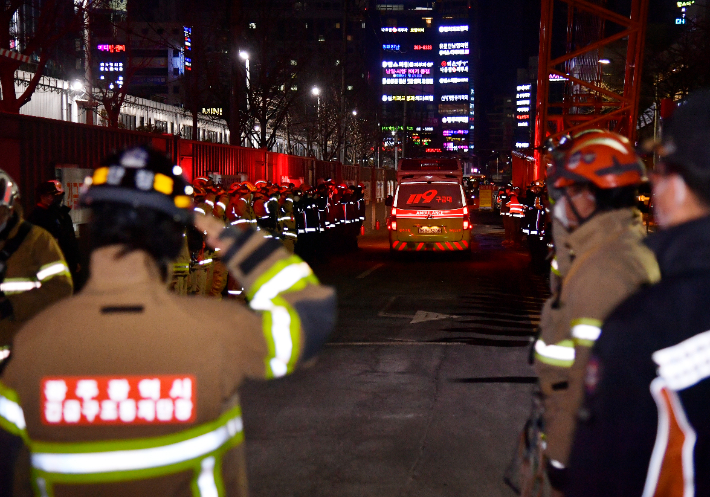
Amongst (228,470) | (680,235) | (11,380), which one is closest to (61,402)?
(11,380)

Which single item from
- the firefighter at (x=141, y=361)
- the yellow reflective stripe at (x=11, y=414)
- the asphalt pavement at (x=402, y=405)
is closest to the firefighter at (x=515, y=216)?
the asphalt pavement at (x=402, y=405)

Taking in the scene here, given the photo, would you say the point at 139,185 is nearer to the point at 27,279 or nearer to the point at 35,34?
the point at 27,279

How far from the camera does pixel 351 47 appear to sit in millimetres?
148375

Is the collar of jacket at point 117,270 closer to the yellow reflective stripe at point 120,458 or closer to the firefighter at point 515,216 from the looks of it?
the yellow reflective stripe at point 120,458

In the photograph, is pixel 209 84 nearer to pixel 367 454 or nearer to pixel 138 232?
pixel 367 454

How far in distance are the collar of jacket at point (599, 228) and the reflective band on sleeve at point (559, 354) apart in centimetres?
37

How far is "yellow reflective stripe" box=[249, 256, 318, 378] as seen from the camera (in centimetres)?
200

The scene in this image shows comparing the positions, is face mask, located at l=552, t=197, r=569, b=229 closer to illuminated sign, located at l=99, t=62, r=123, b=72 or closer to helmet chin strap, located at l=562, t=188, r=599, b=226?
helmet chin strap, located at l=562, t=188, r=599, b=226

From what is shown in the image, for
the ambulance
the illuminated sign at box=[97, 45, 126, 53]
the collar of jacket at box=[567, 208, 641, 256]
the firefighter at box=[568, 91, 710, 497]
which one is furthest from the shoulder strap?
the illuminated sign at box=[97, 45, 126, 53]

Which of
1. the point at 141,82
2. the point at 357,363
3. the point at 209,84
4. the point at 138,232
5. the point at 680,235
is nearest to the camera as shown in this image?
the point at 680,235

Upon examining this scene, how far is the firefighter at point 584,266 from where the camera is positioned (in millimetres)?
2773

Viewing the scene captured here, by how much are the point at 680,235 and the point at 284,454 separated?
4.34m

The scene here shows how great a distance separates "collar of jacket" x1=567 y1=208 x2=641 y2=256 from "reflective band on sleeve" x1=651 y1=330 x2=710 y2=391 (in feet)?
4.12

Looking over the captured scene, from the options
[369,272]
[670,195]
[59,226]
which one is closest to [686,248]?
[670,195]
